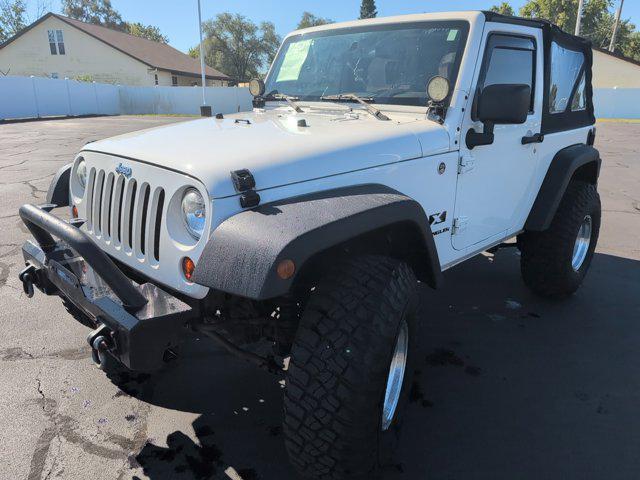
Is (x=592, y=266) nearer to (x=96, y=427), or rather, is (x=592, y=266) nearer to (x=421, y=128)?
(x=421, y=128)

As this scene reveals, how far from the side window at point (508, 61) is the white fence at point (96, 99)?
24.6m

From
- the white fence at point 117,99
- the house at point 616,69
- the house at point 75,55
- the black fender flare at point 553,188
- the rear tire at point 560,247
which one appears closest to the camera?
the black fender flare at point 553,188

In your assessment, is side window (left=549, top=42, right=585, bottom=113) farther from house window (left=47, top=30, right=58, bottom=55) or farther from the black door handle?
house window (left=47, top=30, right=58, bottom=55)

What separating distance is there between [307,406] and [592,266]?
4205 mm

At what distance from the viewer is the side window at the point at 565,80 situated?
3672 mm

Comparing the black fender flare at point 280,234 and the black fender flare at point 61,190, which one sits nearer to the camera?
the black fender flare at point 280,234

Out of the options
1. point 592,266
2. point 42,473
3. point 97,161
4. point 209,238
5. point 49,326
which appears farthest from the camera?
point 592,266

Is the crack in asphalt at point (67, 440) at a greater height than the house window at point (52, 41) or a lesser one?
lesser

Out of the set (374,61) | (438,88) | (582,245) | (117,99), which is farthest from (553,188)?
(117,99)

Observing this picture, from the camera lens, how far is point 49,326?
11.9 feet

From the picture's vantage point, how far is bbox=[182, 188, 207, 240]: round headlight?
2.00 m

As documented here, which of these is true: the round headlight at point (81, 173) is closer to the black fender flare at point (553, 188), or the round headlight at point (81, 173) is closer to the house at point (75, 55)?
the black fender flare at point (553, 188)

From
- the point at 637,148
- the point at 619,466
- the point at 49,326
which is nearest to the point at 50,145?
the point at 49,326

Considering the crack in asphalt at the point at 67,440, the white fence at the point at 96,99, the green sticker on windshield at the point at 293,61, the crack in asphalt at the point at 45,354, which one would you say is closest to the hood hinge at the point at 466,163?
the green sticker on windshield at the point at 293,61
